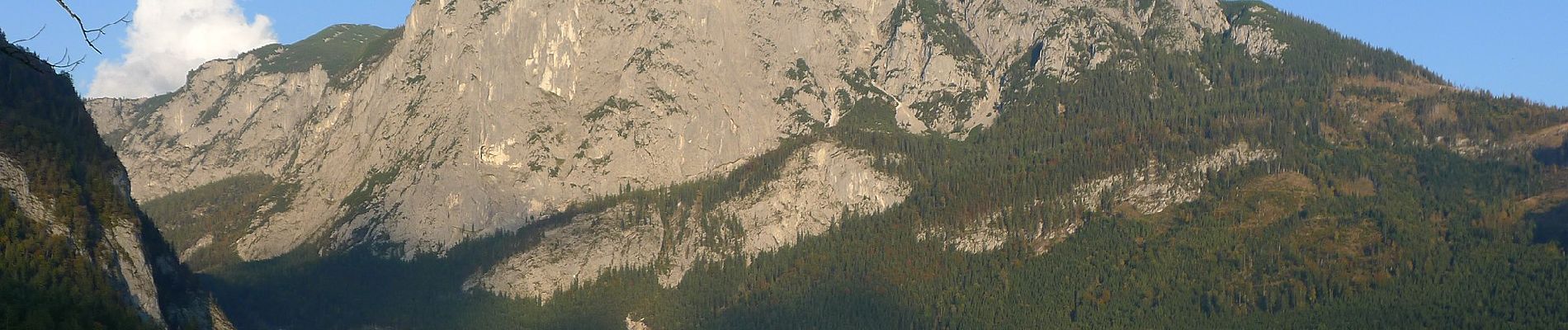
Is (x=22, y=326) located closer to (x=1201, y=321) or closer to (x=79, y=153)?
(x=79, y=153)

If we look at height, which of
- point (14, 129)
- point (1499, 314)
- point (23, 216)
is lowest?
point (1499, 314)

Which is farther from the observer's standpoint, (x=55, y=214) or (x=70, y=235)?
(x=55, y=214)

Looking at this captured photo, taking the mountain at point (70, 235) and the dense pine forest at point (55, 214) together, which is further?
the mountain at point (70, 235)

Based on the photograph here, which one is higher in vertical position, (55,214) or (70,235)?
(55,214)

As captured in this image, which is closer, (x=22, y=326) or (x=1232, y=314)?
(x=22, y=326)

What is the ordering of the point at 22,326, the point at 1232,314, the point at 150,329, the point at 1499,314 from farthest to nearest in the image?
the point at 1232,314, the point at 1499,314, the point at 150,329, the point at 22,326

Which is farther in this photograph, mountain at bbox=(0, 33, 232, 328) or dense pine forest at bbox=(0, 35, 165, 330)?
mountain at bbox=(0, 33, 232, 328)

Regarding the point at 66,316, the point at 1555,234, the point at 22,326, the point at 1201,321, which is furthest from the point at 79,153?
the point at 1555,234

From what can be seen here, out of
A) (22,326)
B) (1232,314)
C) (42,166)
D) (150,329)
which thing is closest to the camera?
(22,326)
